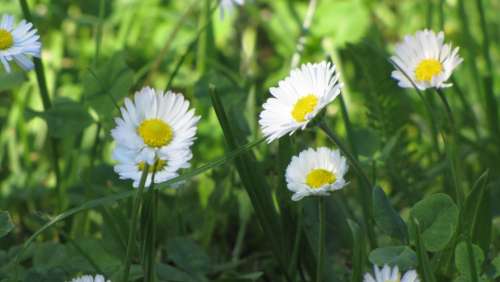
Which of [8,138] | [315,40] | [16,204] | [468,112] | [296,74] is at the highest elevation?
[315,40]

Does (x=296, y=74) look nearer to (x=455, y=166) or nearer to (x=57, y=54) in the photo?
(x=455, y=166)

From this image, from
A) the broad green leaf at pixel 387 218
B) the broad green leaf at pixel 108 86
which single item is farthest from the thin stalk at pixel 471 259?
the broad green leaf at pixel 108 86

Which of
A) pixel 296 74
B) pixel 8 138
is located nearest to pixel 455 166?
pixel 296 74

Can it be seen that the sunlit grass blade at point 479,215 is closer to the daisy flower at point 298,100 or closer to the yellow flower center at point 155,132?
the daisy flower at point 298,100

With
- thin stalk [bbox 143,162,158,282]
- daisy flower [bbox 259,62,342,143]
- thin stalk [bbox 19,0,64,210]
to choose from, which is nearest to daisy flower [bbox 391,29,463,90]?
daisy flower [bbox 259,62,342,143]

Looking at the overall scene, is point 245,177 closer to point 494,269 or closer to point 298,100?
point 298,100

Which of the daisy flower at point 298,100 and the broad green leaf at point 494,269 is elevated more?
the daisy flower at point 298,100

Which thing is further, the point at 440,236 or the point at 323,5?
the point at 323,5
